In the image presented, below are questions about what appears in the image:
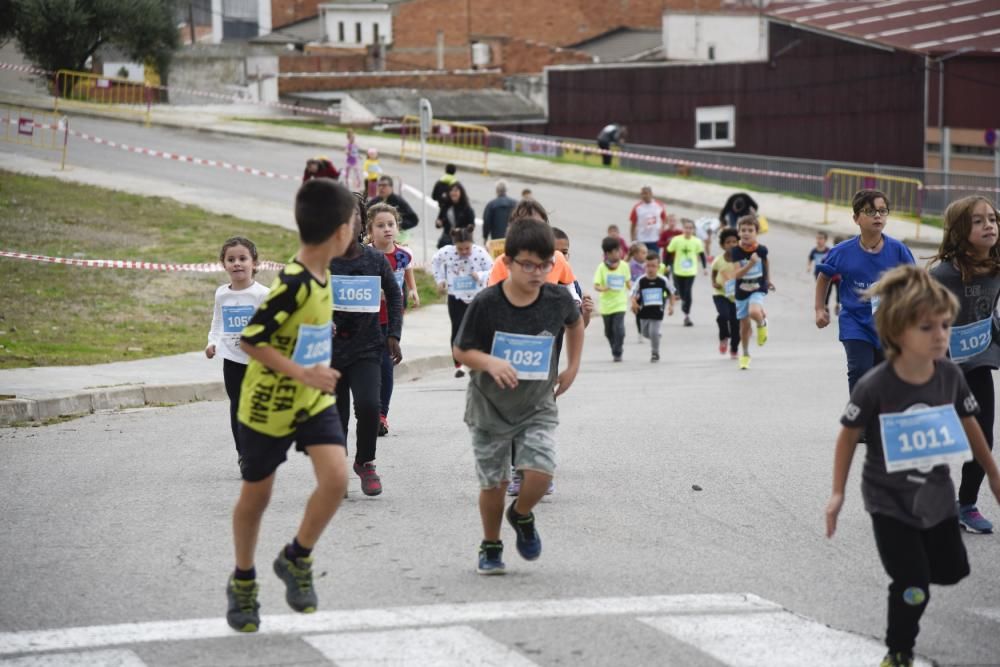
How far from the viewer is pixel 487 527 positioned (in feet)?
23.1

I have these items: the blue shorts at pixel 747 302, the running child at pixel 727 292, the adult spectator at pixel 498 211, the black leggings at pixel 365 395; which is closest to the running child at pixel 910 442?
the black leggings at pixel 365 395

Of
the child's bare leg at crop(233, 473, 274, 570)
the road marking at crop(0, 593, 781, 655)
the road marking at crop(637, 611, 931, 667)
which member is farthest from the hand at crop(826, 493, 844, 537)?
the child's bare leg at crop(233, 473, 274, 570)

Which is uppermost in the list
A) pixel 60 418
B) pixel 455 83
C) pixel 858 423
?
pixel 455 83

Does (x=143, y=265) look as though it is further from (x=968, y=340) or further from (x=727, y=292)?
(x=968, y=340)

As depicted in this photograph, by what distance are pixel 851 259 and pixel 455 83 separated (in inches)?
2154

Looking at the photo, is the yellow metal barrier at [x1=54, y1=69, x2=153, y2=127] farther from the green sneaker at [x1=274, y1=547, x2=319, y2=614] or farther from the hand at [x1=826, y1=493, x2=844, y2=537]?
the hand at [x1=826, y1=493, x2=844, y2=537]

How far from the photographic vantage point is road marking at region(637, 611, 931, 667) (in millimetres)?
5709

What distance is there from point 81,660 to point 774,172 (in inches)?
1404

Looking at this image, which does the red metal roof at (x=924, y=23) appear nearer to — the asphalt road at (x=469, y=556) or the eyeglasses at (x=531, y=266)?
the asphalt road at (x=469, y=556)

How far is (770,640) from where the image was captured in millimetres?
5938

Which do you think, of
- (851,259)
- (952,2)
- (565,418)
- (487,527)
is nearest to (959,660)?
(487,527)

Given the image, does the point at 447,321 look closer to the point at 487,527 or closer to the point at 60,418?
the point at 60,418

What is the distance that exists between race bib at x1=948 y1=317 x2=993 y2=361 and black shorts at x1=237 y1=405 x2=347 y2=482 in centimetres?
362

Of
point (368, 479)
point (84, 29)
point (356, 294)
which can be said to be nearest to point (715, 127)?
point (84, 29)
